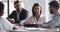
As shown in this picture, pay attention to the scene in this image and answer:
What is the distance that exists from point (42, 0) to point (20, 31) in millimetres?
2539

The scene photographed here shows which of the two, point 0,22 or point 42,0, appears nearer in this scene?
point 0,22

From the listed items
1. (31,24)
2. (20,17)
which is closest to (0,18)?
(31,24)

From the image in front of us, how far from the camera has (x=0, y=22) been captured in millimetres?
2475

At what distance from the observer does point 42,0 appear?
15.8 ft

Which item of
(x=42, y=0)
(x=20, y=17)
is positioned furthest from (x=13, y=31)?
(x=42, y=0)

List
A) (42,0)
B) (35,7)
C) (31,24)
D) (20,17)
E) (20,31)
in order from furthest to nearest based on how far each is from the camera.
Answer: (42,0)
(20,17)
(35,7)
(31,24)
(20,31)

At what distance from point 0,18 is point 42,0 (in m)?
2.48

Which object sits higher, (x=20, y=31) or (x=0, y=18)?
(x=0, y=18)

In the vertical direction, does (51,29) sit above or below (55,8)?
below

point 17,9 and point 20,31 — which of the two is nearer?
point 20,31

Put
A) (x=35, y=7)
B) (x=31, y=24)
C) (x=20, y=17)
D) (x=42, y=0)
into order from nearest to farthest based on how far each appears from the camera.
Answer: (x=31, y=24) → (x=35, y=7) → (x=20, y=17) → (x=42, y=0)


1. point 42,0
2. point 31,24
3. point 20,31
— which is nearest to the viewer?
point 20,31

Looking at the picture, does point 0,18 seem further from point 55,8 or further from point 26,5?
point 26,5

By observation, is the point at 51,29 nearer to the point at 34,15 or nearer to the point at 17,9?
the point at 34,15
